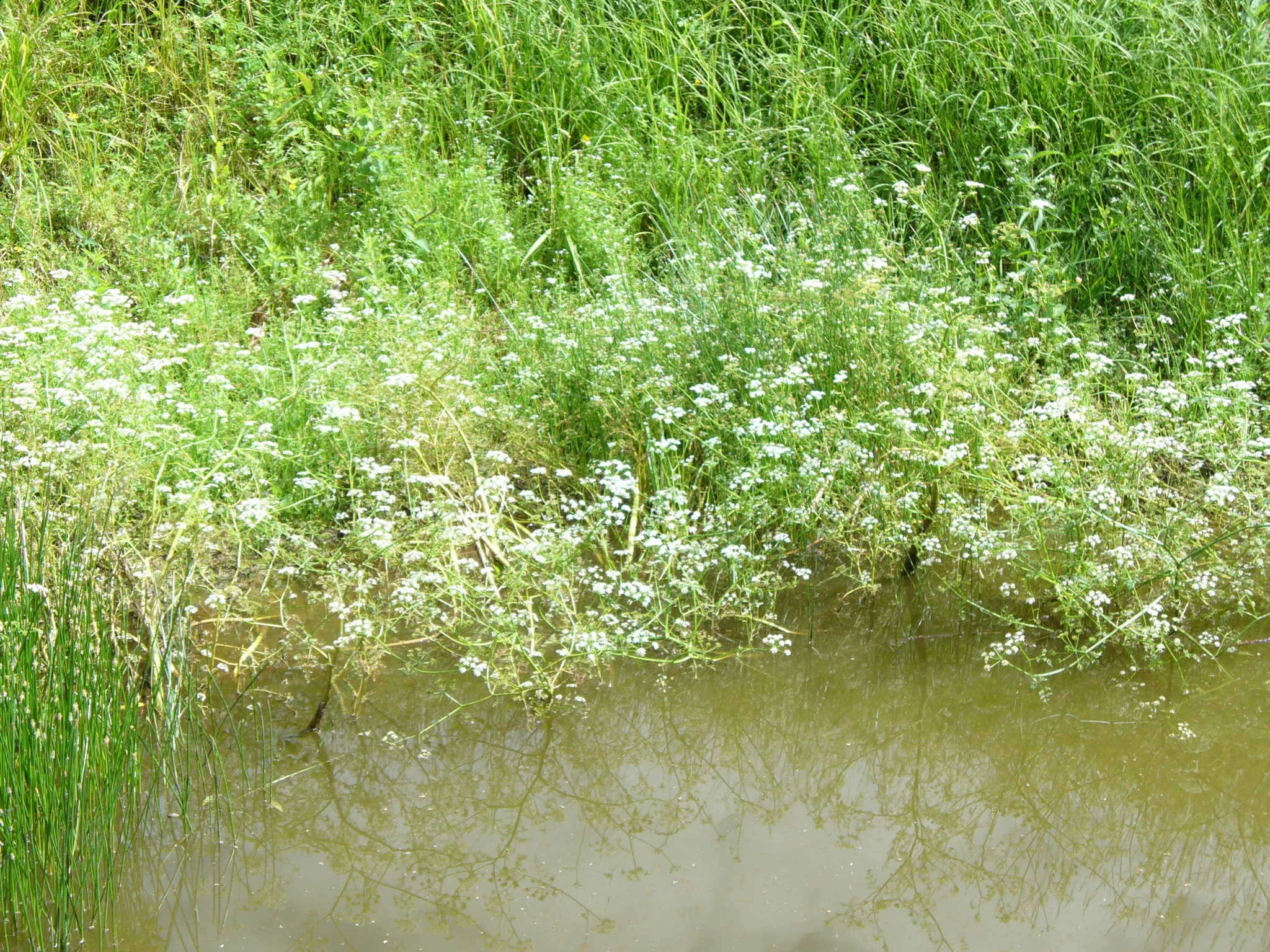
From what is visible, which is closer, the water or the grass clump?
the water

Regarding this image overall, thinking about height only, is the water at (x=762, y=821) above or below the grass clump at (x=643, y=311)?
below

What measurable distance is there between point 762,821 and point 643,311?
2183mm

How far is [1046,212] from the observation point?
5.19 metres

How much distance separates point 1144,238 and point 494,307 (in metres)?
2.68

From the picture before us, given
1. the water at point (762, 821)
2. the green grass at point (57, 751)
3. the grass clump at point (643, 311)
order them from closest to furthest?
1. the green grass at point (57, 751)
2. the water at point (762, 821)
3. the grass clump at point (643, 311)

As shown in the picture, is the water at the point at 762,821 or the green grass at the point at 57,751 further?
the water at the point at 762,821

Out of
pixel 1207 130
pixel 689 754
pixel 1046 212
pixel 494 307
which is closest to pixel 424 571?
pixel 689 754

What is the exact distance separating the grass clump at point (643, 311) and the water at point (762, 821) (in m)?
0.18

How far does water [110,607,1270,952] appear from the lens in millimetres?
2689

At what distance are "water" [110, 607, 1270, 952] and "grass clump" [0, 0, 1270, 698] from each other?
7.3 inches

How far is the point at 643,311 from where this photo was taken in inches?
183

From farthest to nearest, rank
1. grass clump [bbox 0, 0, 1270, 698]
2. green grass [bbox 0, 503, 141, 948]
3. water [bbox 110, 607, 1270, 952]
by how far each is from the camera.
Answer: grass clump [bbox 0, 0, 1270, 698] → water [bbox 110, 607, 1270, 952] → green grass [bbox 0, 503, 141, 948]

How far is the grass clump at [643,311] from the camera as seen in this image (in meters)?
3.66

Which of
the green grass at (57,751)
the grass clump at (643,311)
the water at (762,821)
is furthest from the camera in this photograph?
the grass clump at (643,311)
